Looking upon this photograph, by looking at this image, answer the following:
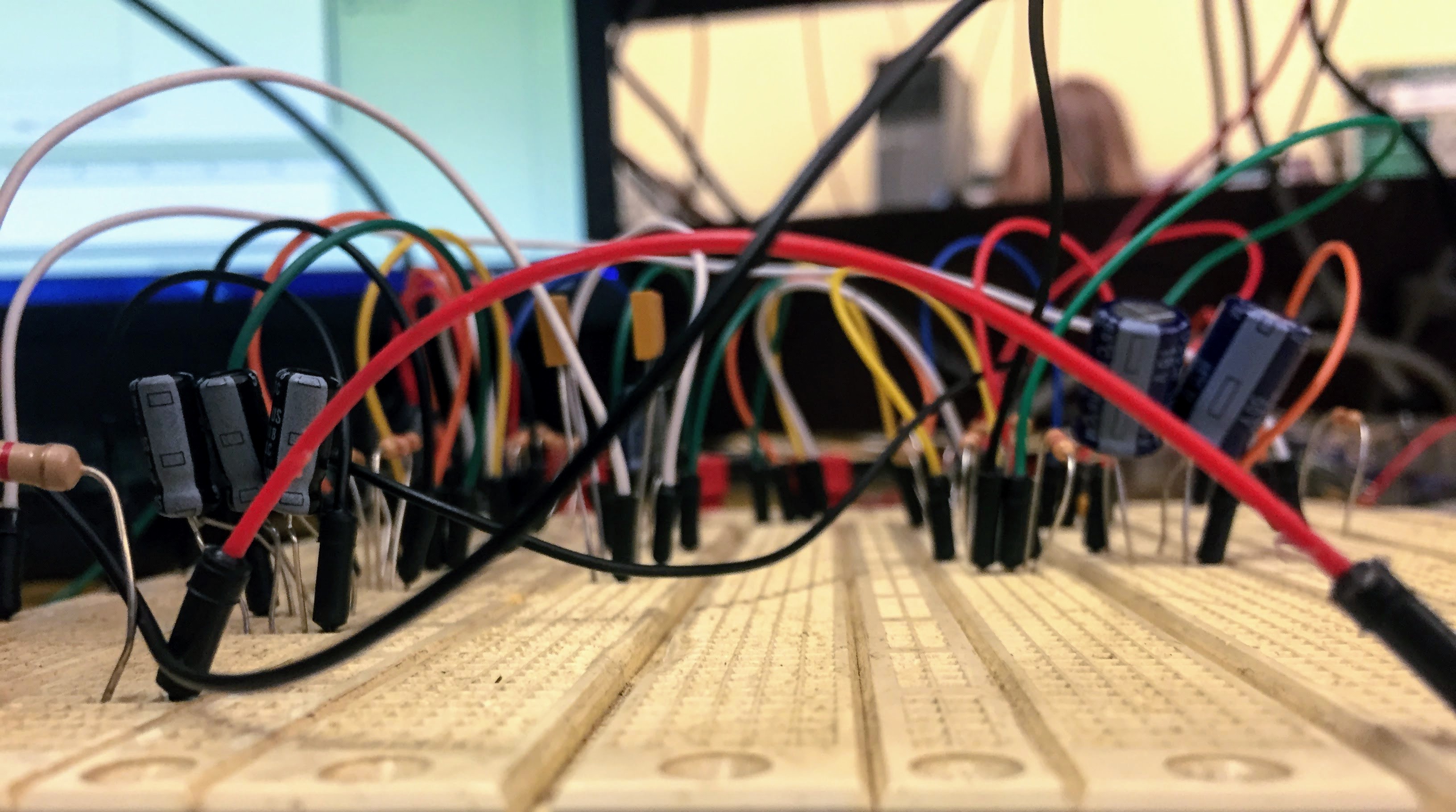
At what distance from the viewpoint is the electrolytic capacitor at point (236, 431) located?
0.40m

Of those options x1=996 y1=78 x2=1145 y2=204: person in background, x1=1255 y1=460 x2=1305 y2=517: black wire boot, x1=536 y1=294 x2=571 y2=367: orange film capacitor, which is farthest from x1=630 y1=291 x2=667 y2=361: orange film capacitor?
x1=996 y1=78 x2=1145 y2=204: person in background

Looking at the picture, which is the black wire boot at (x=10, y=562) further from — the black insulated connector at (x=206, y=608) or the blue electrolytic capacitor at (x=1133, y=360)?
the blue electrolytic capacitor at (x=1133, y=360)

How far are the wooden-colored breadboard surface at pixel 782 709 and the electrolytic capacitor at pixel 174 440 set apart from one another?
0.08 m

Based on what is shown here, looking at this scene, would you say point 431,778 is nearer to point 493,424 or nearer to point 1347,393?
point 493,424

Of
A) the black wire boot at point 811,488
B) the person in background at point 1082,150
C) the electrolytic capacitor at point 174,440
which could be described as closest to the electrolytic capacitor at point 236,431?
the electrolytic capacitor at point 174,440

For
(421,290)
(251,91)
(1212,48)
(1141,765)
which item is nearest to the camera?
(1141,765)

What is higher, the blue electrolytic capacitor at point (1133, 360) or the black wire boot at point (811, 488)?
the blue electrolytic capacitor at point (1133, 360)

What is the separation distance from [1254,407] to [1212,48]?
76cm

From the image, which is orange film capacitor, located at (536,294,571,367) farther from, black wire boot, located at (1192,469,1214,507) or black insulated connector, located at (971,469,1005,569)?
black wire boot, located at (1192,469,1214,507)

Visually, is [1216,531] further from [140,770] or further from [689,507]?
[140,770]

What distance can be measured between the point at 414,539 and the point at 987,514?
40 centimetres

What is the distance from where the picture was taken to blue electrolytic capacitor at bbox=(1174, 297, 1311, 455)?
1.67 feet

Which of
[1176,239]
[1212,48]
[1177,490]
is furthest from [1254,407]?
[1212,48]

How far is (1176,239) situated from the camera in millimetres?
1088
